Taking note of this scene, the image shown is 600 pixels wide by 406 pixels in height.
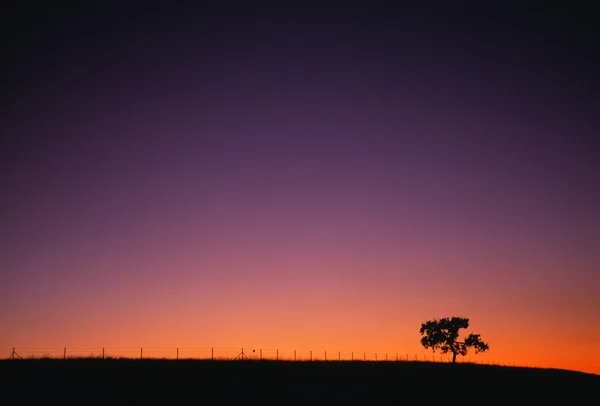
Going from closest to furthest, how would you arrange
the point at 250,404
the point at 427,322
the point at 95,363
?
the point at 250,404
the point at 95,363
the point at 427,322

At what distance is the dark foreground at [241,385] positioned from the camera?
40.0 meters

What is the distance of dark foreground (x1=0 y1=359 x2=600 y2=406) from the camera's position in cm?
3997

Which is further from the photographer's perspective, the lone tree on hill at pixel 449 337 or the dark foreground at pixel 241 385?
the lone tree on hill at pixel 449 337

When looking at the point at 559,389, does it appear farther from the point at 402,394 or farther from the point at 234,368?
the point at 234,368

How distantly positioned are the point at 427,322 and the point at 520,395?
6376 centimetres

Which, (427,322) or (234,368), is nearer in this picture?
(234,368)

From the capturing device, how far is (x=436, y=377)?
6203cm

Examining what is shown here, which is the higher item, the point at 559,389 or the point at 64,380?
the point at 64,380

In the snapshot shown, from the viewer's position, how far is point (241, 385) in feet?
151

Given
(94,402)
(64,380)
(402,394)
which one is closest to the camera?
(94,402)

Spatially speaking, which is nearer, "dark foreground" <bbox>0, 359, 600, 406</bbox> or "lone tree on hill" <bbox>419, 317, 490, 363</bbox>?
"dark foreground" <bbox>0, 359, 600, 406</bbox>

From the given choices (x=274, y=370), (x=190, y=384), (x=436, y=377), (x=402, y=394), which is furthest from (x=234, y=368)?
(x=436, y=377)

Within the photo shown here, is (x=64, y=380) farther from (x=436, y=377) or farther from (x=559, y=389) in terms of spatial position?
(x=559, y=389)

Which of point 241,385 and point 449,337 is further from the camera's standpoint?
point 449,337
